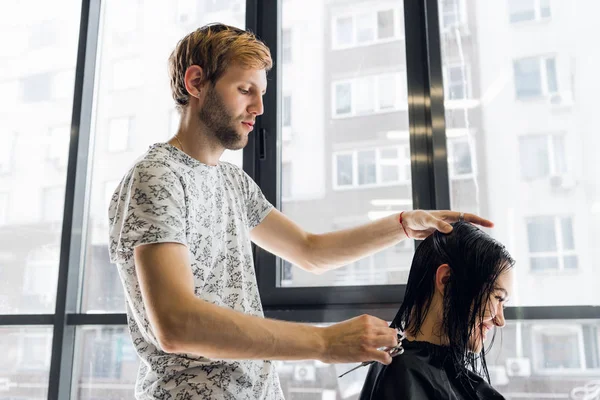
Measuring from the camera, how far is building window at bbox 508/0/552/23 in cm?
212

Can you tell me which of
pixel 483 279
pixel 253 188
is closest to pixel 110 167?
pixel 253 188

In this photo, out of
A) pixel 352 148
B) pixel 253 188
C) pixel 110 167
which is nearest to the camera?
pixel 253 188

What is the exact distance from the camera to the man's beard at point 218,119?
162cm

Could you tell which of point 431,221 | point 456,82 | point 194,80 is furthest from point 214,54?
point 456,82

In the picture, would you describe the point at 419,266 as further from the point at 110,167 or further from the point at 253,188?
the point at 110,167

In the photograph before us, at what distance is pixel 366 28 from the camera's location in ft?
7.88

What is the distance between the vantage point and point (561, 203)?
1980 mm

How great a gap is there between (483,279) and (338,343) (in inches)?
18.6

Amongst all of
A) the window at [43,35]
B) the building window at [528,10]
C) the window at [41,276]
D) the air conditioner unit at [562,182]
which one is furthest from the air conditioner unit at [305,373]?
the window at [43,35]

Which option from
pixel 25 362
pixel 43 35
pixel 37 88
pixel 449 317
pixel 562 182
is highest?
pixel 43 35

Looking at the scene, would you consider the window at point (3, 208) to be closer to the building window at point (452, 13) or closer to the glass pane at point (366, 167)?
the glass pane at point (366, 167)

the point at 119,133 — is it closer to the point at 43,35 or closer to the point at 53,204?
the point at 53,204

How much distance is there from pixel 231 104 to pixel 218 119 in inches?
2.3

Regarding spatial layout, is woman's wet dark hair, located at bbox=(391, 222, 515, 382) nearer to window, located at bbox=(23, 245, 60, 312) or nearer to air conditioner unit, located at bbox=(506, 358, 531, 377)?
air conditioner unit, located at bbox=(506, 358, 531, 377)
